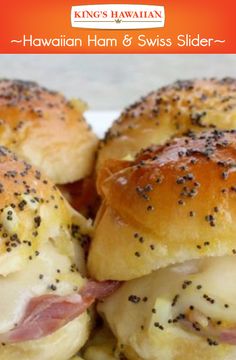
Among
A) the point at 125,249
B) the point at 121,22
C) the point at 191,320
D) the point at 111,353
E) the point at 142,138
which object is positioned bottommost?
the point at 111,353

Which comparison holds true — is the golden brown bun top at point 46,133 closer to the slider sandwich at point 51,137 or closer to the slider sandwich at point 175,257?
the slider sandwich at point 51,137

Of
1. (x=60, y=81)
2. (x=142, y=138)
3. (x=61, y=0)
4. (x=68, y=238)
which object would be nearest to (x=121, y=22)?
(x=61, y=0)

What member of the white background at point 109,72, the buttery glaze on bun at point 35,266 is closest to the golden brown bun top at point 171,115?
the buttery glaze on bun at point 35,266

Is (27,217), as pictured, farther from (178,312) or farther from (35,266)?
(178,312)

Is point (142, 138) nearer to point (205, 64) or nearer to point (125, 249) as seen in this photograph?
point (125, 249)

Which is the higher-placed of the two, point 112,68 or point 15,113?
point 112,68

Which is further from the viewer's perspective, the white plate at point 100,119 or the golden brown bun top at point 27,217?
the white plate at point 100,119

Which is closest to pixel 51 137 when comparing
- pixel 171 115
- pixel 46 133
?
pixel 46 133
